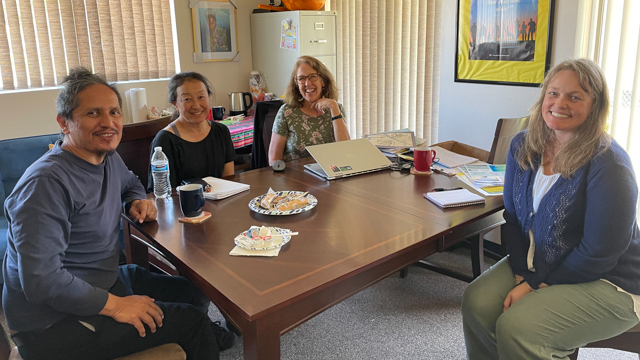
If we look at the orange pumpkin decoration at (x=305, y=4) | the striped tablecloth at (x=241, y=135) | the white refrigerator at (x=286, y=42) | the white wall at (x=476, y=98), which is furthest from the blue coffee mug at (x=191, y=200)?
the orange pumpkin decoration at (x=305, y=4)

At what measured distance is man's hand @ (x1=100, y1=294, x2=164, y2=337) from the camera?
53.2 inches

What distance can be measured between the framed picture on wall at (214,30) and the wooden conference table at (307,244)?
7.74ft

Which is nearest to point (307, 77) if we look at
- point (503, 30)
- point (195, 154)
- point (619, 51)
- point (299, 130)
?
point (299, 130)

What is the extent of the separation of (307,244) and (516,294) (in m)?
0.75

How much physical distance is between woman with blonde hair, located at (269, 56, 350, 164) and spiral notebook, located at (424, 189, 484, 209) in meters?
0.95

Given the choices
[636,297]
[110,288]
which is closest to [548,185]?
[636,297]

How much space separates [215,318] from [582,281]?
1656 millimetres

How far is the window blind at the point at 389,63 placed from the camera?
3602 mm

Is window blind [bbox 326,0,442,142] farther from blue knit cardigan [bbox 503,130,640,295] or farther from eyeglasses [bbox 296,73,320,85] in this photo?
blue knit cardigan [bbox 503,130,640,295]

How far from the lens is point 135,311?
138 centimetres

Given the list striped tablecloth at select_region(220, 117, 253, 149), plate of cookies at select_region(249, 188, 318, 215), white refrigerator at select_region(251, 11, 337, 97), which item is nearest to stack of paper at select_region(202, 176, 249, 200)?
plate of cookies at select_region(249, 188, 318, 215)

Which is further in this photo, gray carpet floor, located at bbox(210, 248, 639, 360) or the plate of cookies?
gray carpet floor, located at bbox(210, 248, 639, 360)

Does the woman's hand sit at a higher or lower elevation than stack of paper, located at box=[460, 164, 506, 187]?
higher

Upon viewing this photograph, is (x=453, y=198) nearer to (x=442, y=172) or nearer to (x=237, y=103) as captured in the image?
(x=442, y=172)
